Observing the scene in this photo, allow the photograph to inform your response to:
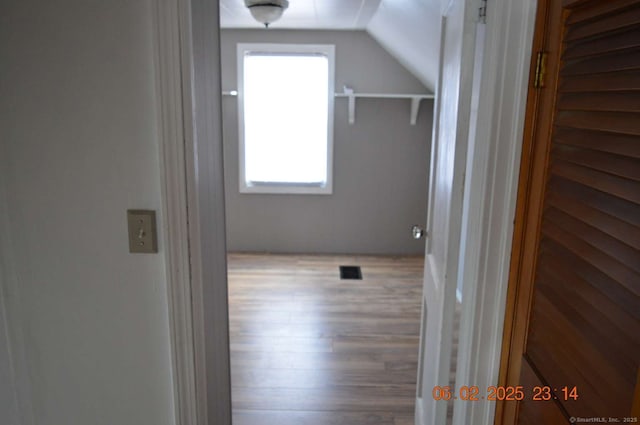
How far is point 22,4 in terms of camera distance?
3.54ft

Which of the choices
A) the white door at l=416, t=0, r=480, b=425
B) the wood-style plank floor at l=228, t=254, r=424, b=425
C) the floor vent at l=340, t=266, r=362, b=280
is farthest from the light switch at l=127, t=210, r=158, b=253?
the floor vent at l=340, t=266, r=362, b=280

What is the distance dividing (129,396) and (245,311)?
2.00 meters

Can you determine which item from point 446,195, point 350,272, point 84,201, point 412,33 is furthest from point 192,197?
point 350,272

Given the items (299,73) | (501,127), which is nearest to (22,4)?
(501,127)

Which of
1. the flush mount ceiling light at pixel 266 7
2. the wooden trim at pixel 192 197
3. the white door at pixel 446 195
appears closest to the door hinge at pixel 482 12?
the white door at pixel 446 195

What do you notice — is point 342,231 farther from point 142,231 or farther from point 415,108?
point 142,231

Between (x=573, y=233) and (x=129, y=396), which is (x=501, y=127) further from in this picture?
(x=129, y=396)

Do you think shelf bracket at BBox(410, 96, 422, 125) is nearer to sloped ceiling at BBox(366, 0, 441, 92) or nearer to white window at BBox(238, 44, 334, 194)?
sloped ceiling at BBox(366, 0, 441, 92)

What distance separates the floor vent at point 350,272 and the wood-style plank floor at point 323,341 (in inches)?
2.5

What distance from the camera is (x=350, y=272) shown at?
13.3ft

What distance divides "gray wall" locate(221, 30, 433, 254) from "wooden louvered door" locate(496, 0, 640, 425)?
321 centimetres

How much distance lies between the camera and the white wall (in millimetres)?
1089

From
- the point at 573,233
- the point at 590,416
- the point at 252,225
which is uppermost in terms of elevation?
the point at 573,233
